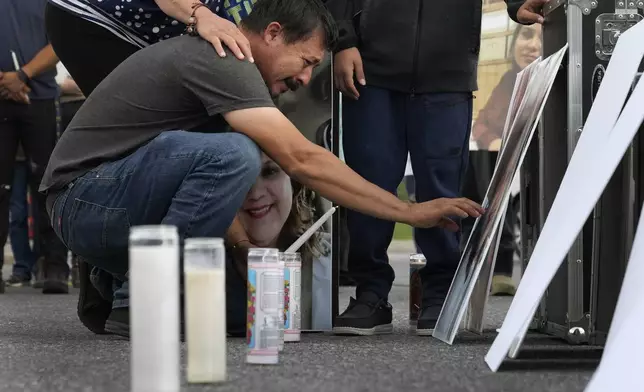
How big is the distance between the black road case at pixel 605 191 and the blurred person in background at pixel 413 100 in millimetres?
319

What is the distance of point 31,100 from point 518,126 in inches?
102

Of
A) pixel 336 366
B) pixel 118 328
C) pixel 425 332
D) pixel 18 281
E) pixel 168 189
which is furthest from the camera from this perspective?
pixel 18 281

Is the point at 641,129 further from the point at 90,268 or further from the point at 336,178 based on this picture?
the point at 90,268

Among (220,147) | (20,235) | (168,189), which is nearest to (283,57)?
(220,147)

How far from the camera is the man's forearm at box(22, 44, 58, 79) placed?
4.31m

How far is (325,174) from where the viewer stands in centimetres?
223

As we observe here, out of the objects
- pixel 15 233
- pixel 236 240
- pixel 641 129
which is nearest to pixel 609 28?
pixel 641 129

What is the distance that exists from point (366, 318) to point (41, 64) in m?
2.24

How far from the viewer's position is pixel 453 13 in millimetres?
2686

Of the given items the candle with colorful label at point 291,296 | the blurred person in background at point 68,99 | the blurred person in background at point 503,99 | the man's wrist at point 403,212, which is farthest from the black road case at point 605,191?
the blurred person in background at point 68,99

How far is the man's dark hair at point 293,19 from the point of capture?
2355 millimetres

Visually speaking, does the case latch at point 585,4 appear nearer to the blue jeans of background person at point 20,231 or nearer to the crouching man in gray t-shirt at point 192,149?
the crouching man in gray t-shirt at point 192,149

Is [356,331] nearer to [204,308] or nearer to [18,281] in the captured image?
[204,308]

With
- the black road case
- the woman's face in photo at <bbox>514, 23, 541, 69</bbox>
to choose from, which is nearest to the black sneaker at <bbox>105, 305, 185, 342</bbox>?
the black road case
